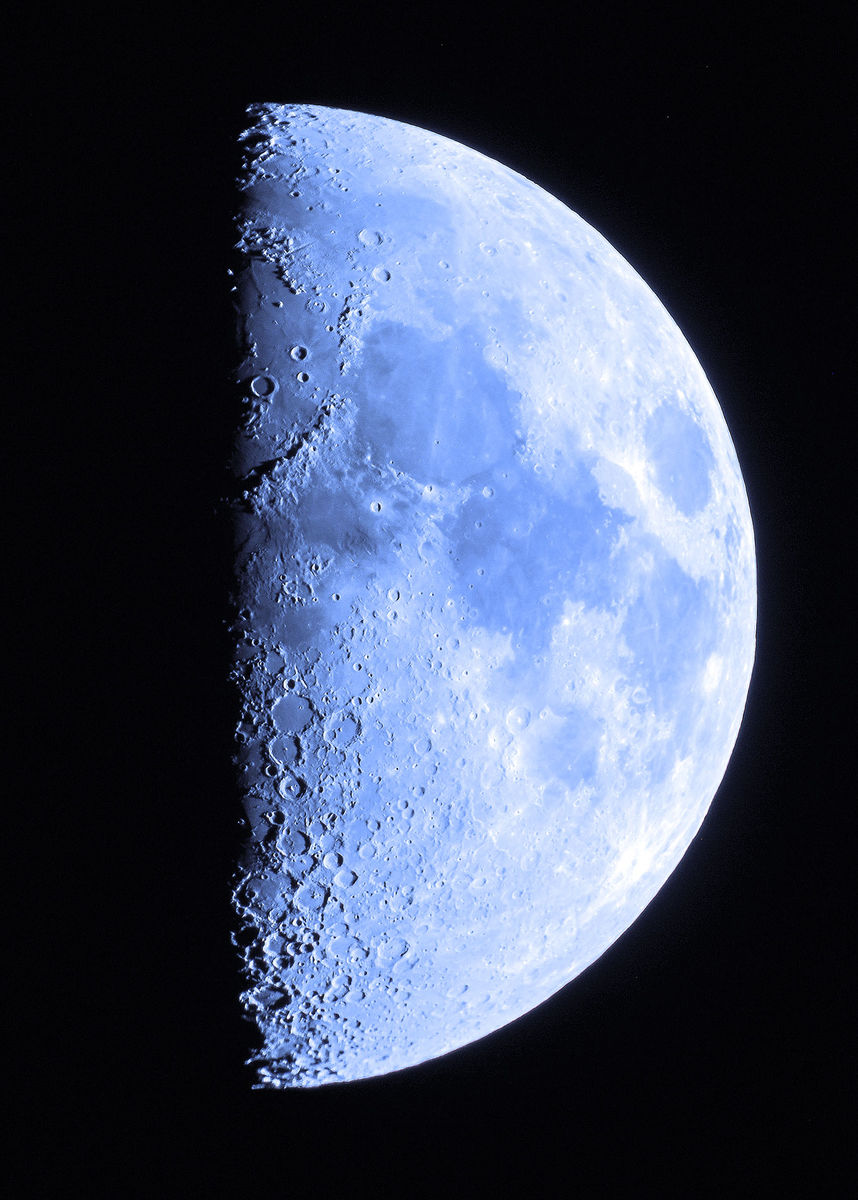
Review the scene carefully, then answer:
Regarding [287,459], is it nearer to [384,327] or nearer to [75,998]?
[384,327]

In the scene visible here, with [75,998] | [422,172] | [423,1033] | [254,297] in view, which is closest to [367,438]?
[254,297]

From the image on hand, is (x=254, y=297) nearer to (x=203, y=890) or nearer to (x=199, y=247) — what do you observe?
(x=199, y=247)

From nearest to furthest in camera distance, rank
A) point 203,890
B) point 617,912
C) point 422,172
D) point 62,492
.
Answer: point 62,492 < point 203,890 < point 422,172 < point 617,912

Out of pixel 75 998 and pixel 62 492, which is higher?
pixel 62 492

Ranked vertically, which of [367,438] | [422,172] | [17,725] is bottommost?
[17,725]

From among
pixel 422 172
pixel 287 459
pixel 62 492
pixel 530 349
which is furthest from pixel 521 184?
pixel 62 492

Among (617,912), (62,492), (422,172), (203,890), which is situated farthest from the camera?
(617,912)

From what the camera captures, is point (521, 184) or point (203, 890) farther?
point (521, 184)
